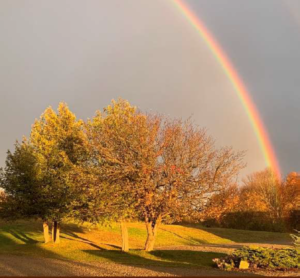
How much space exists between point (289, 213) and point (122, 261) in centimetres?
5290

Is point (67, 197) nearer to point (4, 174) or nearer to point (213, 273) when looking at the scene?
point (4, 174)

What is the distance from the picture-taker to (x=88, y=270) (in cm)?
1571

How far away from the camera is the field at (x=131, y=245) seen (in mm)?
20172

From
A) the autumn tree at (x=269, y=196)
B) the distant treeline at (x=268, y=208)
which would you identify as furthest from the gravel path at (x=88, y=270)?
the autumn tree at (x=269, y=196)

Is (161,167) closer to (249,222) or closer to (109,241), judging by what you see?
(109,241)

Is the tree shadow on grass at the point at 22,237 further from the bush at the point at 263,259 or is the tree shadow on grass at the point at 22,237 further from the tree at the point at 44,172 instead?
the bush at the point at 263,259

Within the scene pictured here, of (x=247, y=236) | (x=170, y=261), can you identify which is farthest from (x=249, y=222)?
(x=170, y=261)

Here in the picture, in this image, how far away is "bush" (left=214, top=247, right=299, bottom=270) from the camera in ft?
56.9

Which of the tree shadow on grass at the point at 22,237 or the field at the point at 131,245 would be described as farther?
the tree shadow on grass at the point at 22,237

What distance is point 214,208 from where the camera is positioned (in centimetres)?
2212

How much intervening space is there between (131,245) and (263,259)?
→ 19.8m

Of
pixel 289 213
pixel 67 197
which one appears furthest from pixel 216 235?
pixel 67 197

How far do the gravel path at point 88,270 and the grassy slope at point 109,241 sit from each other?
1845mm

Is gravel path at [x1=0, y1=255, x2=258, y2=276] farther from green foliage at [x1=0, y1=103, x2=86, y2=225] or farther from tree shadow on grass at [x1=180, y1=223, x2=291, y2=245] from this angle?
tree shadow on grass at [x1=180, y1=223, x2=291, y2=245]
